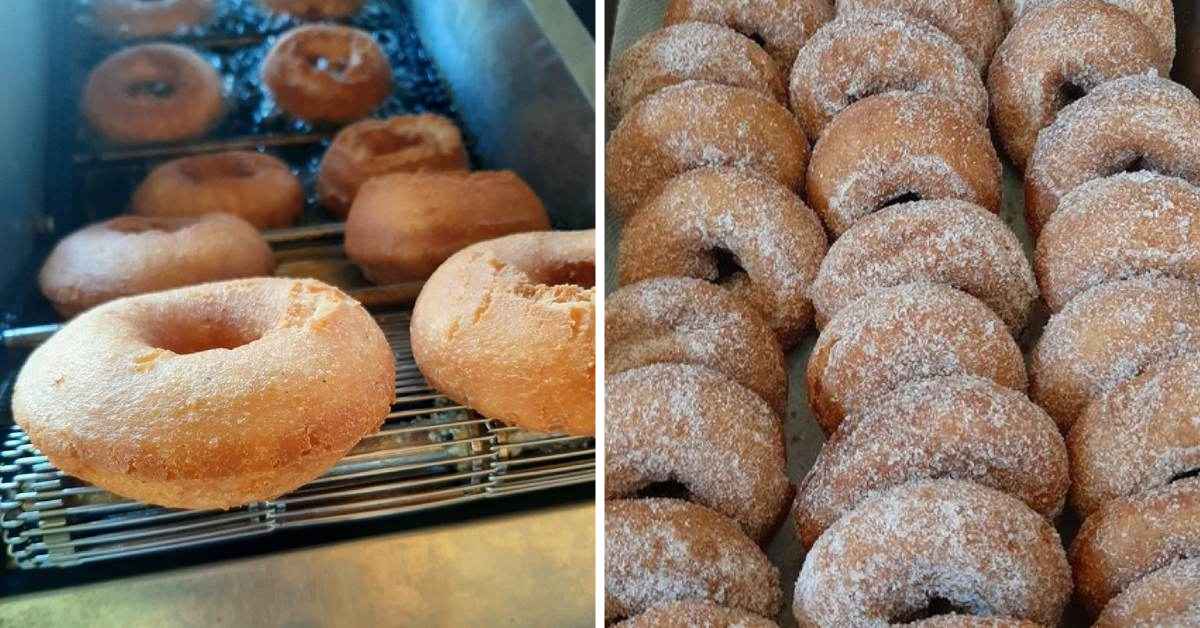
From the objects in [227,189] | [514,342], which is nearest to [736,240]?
[514,342]

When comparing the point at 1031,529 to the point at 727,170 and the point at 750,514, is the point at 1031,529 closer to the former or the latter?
the point at 750,514

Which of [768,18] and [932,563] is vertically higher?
[768,18]

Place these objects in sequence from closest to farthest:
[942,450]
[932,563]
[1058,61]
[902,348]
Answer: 1. [932,563]
2. [942,450]
3. [902,348]
4. [1058,61]

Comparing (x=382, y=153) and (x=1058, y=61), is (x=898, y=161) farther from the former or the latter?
(x=382, y=153)

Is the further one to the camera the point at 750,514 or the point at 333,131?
the point at 333,131

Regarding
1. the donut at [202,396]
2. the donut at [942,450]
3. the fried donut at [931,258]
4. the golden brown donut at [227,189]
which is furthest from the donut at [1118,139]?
the golden brown donut at [227,189]

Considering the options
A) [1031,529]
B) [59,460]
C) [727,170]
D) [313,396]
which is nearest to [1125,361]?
[1031,529]

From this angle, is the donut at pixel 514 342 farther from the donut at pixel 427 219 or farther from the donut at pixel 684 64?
the donut at pixel 684 64
